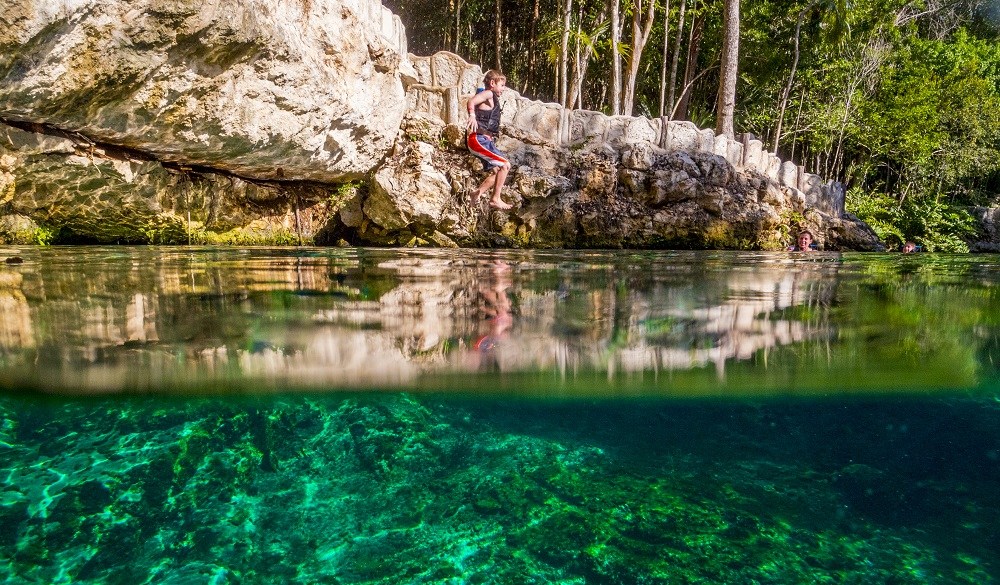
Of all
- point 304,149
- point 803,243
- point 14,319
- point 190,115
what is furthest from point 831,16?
point 14,319

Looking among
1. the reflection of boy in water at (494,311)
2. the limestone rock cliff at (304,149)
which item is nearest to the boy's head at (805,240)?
the limestone rock cliff at (304,149)

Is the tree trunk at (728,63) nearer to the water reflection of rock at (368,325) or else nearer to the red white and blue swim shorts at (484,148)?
the red white and blue swim shorts at (484,148)

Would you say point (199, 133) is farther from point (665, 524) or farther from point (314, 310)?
point (665, 524)

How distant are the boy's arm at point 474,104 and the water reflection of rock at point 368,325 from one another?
428 cm

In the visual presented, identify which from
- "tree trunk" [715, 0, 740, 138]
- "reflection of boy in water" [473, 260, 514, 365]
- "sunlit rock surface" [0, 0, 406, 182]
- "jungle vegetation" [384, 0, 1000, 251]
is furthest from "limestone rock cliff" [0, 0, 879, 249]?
"jungle vegetation" [384, 0, 1000, 251]

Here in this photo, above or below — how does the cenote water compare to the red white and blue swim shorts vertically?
below

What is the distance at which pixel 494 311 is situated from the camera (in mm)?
4238

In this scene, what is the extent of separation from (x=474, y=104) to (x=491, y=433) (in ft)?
23.8

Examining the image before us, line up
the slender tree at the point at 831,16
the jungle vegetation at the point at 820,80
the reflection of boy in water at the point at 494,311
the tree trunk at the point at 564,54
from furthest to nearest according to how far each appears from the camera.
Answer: the jungle vegetation at the point at 820,80, the slender tree at the point at 831,16, the tree trunk at the point at 564,54, the reflection of boy in water at the point at 494,311

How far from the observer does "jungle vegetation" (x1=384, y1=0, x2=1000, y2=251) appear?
926 inches

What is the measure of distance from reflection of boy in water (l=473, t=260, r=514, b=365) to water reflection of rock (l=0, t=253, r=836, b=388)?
0.01 metres

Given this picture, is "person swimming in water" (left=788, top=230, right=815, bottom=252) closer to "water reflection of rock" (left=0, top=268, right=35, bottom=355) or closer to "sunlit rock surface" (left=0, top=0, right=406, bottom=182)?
"sunlit rock surface" (left=0, top=0, right=406, bottom=182)

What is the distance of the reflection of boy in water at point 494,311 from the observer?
11.6 feet

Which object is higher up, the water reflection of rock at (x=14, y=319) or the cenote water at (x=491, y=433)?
the water reflection of rock at (x=14, y=319)
